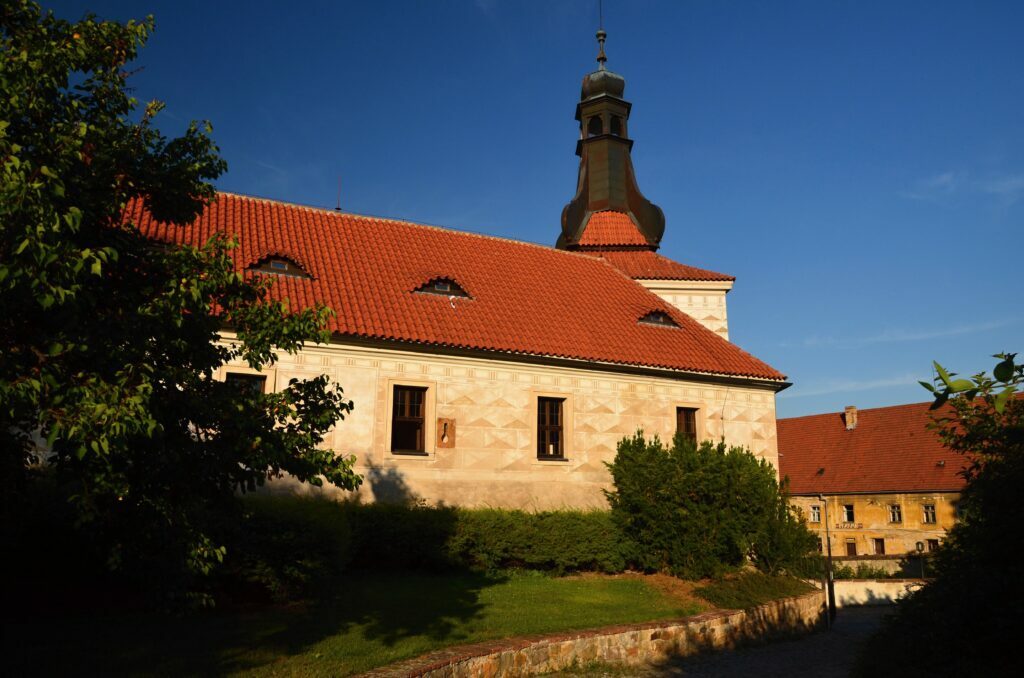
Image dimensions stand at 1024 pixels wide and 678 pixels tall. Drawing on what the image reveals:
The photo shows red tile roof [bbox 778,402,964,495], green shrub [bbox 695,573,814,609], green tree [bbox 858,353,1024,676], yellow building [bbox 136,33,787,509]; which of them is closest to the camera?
green tree [bbox 858,353,1024,676]

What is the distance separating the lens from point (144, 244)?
7188 millimetres

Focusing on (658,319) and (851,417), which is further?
(851,417)

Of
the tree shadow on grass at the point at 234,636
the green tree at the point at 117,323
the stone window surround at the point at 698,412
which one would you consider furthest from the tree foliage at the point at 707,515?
the green tree at the point at 117,323

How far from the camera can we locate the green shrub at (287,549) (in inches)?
451

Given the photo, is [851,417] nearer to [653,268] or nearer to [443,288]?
[653,268]

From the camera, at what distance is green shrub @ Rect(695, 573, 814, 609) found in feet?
51.3

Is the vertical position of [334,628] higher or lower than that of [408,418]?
lower

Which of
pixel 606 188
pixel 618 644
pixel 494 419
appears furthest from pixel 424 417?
pixel 606 188

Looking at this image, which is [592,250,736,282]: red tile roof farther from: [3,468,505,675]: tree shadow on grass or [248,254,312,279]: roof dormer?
[3,468,505,675]: tree shadow on grass

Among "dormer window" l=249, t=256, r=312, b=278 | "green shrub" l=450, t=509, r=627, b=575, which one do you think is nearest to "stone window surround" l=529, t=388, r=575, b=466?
"green shrub" l=450, t=509, r=627, b=575

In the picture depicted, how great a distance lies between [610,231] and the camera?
94.4 feet

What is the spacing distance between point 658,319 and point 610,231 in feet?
21.4

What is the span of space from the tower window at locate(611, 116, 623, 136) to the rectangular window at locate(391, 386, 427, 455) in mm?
16880

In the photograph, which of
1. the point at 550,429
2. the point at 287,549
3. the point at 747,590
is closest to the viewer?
the point at 287,549
